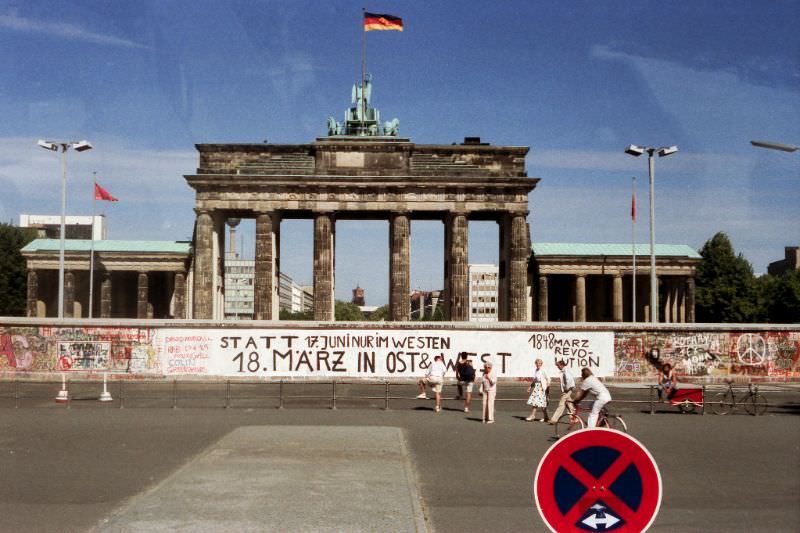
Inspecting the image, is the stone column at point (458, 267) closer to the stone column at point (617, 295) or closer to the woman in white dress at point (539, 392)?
the stone column at point (617, 295)

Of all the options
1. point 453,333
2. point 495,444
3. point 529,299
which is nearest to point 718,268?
point 529,299

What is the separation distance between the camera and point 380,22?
186ft

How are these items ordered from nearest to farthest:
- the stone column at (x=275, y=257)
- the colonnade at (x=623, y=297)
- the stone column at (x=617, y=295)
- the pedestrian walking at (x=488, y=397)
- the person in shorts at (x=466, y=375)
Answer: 1. the pedestrian walking at (x=488, y=397)
2. the person in shorts at (x=466, y=375)
3. the stone column at (x=275, y=257)
4. the stone column at (x=617, y=295)
5. the colonnade at (x=623, y=297)

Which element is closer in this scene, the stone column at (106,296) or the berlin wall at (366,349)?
the berlin wall at (366,349)

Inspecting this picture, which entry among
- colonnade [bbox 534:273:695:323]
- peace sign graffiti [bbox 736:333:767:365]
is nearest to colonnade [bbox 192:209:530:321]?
colonnade [bbox 534:273:695:323]

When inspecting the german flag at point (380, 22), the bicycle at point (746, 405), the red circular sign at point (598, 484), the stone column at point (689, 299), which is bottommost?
the bicycle at point (746, 405)

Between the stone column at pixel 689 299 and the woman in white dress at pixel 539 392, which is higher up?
the stone column at pixel 689 299

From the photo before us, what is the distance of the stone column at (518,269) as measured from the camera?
61.8 meters

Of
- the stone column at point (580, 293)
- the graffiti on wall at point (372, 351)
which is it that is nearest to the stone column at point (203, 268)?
the graffiti on wall at point (372, 351)

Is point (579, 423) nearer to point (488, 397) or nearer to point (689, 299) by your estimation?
point (488, 397)

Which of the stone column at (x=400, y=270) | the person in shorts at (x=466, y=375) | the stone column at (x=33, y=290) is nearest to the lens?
the person in shorts at (x=466, y=375)

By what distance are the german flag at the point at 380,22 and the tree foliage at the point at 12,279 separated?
42674 mm

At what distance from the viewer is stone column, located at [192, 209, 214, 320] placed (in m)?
61.0

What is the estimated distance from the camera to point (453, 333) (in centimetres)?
3553
